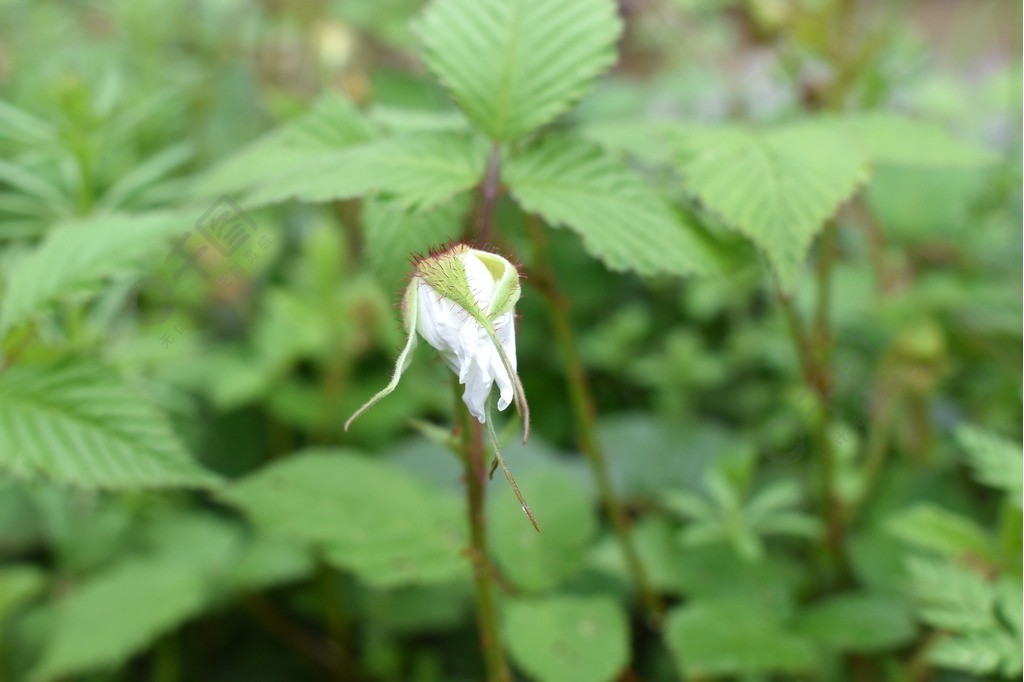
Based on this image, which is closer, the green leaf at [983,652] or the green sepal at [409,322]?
the green sepal at [409,322]

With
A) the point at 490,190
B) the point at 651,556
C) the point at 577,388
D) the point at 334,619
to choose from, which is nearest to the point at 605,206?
the point at 490,190

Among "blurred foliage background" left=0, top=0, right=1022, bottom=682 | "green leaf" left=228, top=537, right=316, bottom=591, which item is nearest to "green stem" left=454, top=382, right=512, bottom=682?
"blurred foliage background" left=0, top=0, right=1022, bottom=682

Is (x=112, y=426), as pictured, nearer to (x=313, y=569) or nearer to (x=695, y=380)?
(x=313, y=569)

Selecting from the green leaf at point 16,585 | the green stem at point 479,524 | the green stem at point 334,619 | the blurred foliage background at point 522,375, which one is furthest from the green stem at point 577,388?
the green leaf at point 16,585

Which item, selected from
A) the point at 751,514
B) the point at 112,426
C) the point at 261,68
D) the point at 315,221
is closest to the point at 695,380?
the point at 751,514

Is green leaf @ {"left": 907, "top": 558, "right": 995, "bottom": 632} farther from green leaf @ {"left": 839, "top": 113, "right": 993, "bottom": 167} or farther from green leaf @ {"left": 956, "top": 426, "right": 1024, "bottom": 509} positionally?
green leaf @ {"left": 839, "top": 113, "right": 993, "bottom": 167}

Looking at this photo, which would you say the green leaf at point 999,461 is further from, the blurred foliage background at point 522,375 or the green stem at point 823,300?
the green stem at point 823,300

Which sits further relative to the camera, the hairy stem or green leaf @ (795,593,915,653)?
green leaf @ (795,593,915,653)

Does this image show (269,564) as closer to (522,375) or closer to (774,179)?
(522,375)
